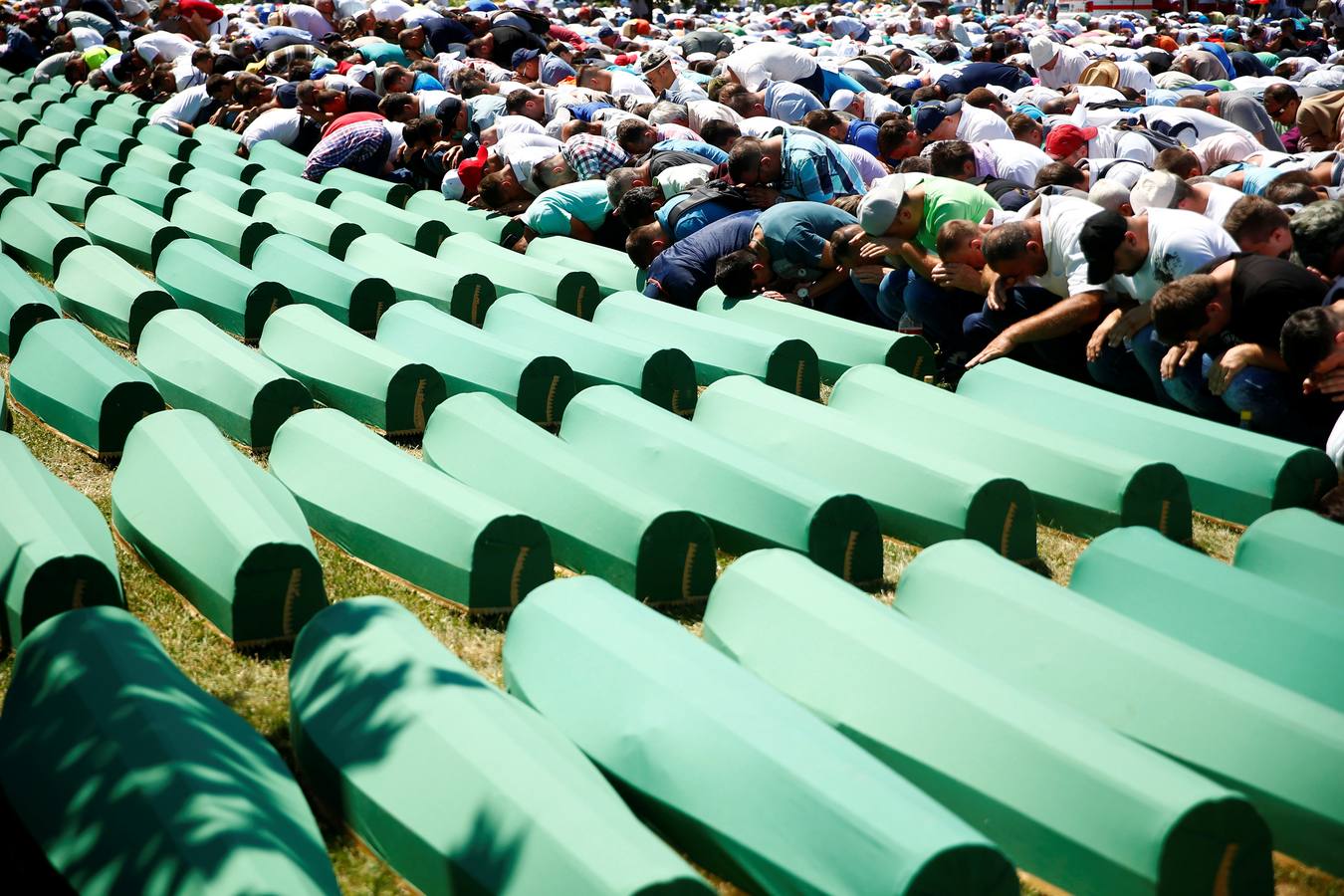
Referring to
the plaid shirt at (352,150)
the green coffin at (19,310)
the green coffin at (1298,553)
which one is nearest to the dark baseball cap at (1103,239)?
the green coffin at (1298,553)

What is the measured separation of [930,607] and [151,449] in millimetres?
3096

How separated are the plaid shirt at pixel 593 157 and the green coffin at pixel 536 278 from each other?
1.18 metres

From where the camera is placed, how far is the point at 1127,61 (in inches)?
585

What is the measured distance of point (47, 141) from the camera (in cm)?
1320

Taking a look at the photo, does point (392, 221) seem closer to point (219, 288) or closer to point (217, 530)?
point (219, 288)

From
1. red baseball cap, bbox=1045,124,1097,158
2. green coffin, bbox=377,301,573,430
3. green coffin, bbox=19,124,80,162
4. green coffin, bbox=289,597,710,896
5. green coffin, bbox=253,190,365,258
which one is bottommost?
green coffin, bbox=289,597,710,896

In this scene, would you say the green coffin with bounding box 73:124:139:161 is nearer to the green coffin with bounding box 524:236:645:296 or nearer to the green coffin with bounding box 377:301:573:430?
the green coffin with bounding box 524:236:645:296

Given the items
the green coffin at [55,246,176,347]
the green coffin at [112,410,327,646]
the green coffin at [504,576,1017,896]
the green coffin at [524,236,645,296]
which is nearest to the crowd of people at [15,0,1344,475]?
the green coffin at [524,236,645,296]

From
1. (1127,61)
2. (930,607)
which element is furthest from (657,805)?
(1127,61)

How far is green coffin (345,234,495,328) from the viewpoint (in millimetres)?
7887

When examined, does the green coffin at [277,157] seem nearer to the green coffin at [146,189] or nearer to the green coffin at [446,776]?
the green coffin at [146,189]

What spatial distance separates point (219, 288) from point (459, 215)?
85.9 inches

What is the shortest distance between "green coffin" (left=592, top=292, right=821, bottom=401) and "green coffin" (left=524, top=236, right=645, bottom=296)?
79 cm

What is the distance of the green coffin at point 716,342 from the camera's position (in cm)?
647
